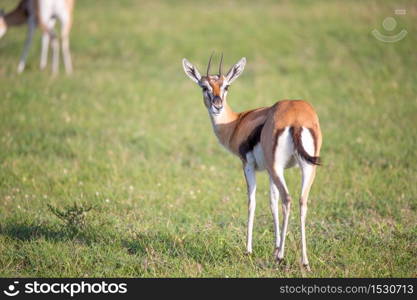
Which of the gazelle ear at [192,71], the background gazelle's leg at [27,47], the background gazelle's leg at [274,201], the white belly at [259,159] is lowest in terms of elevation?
the background gazelle's leg at [274,201]

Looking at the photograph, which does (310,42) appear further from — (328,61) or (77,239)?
(77,239)

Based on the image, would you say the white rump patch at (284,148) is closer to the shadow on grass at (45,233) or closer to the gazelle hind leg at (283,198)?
the gazelle hind leg at (283,198)

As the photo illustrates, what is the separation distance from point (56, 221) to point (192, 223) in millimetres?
1370

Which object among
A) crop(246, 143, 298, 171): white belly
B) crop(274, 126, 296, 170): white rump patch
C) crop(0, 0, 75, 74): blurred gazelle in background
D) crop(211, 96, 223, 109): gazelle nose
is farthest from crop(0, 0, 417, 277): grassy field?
crop(211, 96, 223, 109): gazelle nose

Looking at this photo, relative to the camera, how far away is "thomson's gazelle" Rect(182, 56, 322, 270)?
16.8 ft

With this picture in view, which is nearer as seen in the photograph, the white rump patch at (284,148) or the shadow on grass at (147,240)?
the white rump patch at (284,148)

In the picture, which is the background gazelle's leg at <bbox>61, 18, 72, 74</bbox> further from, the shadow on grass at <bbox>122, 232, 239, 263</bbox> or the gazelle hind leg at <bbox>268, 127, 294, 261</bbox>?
the gazelle hind leg at <bbox>268, 127, 294, 261</bbox>

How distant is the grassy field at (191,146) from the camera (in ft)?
18.7

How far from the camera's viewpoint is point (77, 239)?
19.9ft

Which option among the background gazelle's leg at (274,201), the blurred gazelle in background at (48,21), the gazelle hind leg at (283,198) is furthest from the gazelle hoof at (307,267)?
the blurred gazelle in background at (48,21)

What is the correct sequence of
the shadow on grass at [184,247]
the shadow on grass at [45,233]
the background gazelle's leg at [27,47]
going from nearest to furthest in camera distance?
the shadow on grass at [184,247], the shadow on grass at [45,233], the background gazelle's leg at [27,47]

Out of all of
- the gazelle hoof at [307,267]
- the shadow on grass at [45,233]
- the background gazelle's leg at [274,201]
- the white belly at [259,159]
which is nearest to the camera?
the gazelle hoof at [307,267]

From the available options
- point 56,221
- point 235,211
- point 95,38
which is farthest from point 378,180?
point 95,38

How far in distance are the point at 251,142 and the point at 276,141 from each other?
523mm
